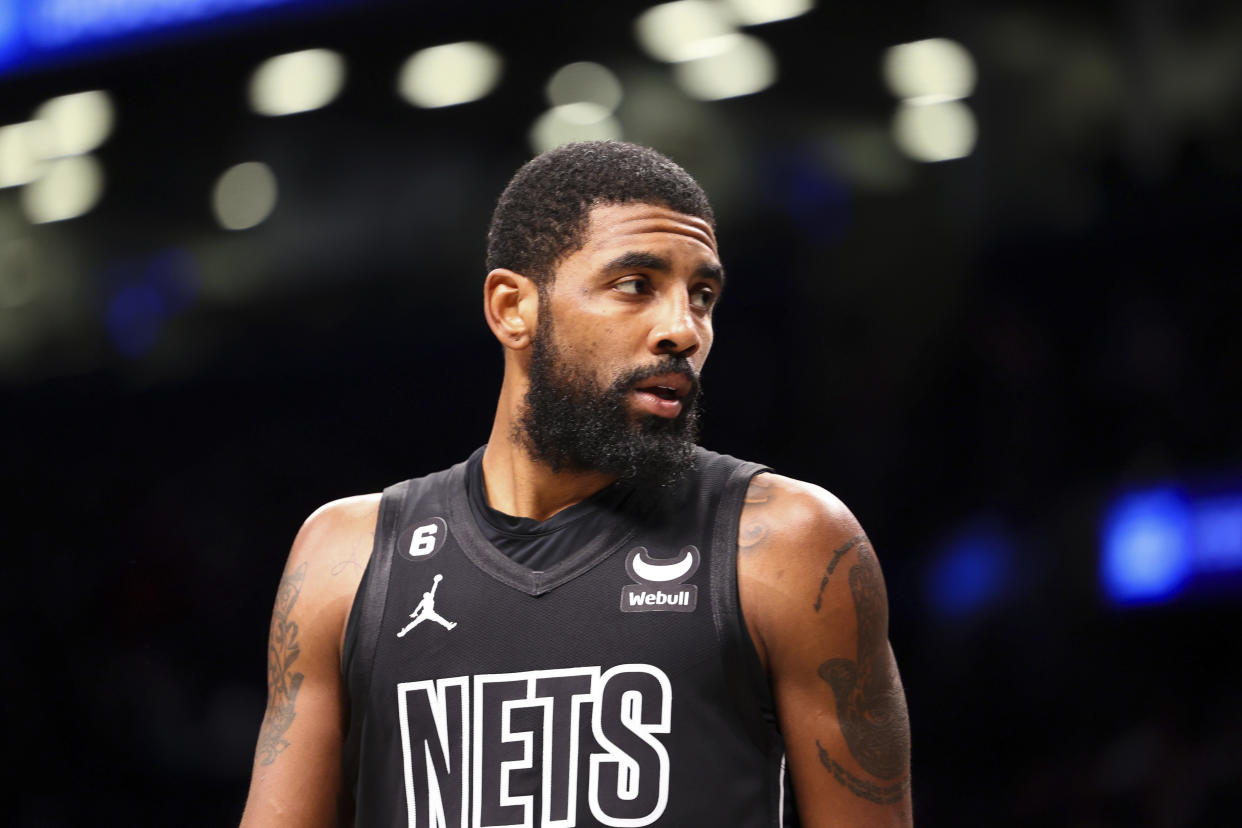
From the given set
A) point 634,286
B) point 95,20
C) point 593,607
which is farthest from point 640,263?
point 95,20

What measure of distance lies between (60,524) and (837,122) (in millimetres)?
2717

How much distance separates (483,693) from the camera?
1724 mm

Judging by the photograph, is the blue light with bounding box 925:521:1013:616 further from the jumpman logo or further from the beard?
the jumpman logo

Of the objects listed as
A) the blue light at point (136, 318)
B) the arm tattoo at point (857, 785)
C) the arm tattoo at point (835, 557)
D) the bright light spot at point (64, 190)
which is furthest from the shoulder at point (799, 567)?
the bright light spot at point (64, 190)

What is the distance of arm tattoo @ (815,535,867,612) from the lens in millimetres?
1649

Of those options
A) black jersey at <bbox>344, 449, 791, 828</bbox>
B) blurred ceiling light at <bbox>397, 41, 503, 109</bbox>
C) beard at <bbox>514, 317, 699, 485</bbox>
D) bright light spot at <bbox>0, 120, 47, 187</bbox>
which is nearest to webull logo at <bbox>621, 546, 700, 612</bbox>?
black jersey at <bbox>344, 449, 791, 828</bbox>

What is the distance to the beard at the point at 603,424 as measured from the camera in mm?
1793

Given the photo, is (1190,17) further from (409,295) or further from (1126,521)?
(409,295)

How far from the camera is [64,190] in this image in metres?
4.34

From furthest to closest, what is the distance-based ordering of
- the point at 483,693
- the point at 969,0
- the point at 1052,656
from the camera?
the point at 969,0
the point at 1052,656
the point at 483,693

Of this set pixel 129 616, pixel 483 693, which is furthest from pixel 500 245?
pixel 129 616

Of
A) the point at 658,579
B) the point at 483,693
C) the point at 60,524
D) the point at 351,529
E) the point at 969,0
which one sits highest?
the point at 969,0

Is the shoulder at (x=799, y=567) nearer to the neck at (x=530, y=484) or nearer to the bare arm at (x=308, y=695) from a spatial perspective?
the neck at (x=530, y=484)

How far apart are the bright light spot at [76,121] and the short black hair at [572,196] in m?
2.82
